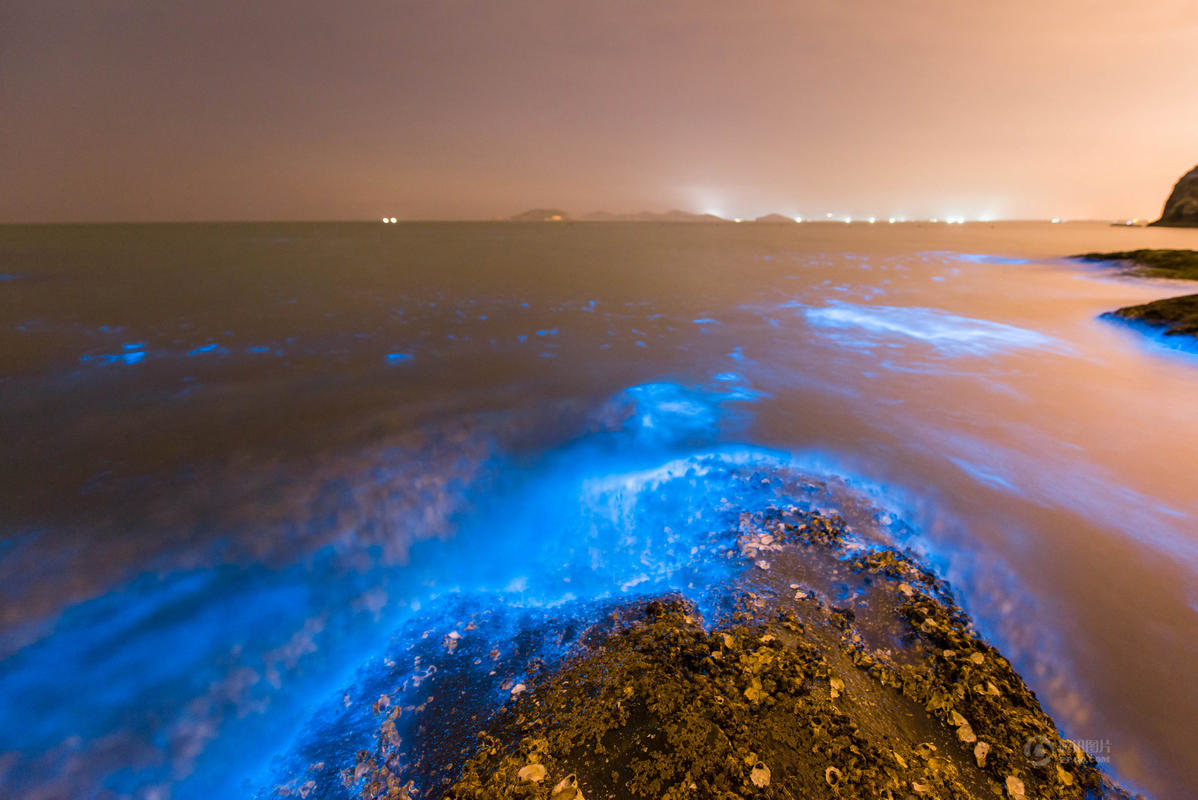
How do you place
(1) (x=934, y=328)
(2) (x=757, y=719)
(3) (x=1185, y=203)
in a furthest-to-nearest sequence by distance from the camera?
(3) (x=1185, y=203)
(1) (x=934, y=328)
(2) (x=757, y=719)

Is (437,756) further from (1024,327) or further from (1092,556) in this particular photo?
(1024,327)

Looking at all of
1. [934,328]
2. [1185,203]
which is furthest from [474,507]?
[1185,203]

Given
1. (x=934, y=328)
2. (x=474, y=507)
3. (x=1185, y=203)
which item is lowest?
(x=474, y=507)

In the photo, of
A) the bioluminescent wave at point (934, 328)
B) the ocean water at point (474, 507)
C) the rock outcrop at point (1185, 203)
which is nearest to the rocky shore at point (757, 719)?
the ocean water at point (474, 507)

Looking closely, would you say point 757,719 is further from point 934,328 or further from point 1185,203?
point 1185,203

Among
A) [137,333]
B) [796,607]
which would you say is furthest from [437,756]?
[137,333]

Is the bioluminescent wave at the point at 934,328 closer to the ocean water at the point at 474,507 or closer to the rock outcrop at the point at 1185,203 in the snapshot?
the ocean water at the point at 474,507

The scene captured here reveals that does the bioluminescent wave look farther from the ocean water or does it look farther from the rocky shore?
the rocky shore
